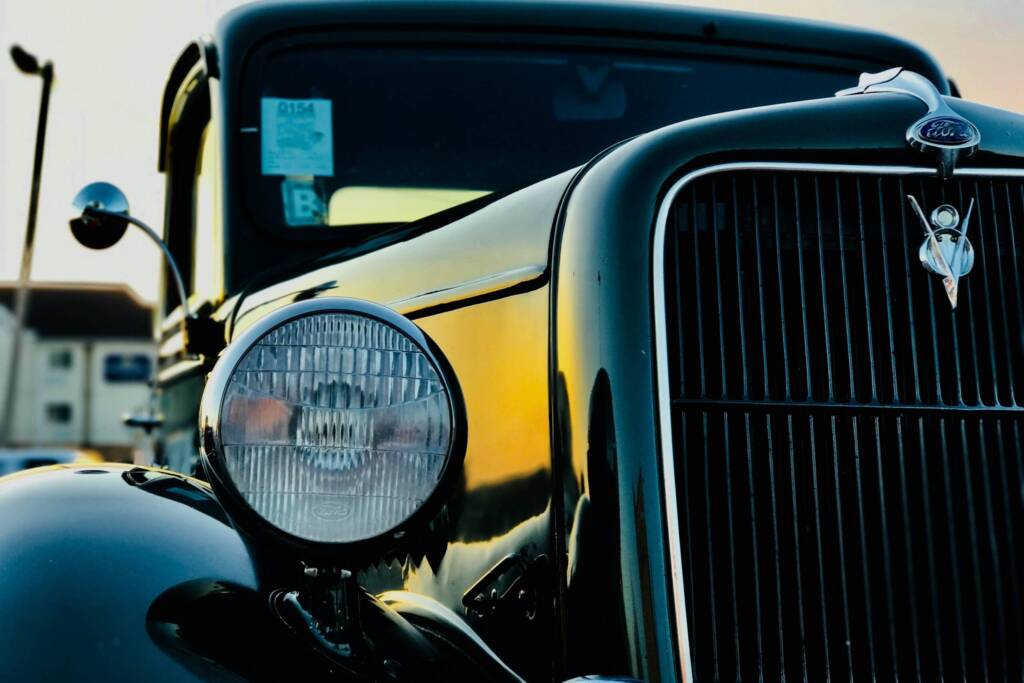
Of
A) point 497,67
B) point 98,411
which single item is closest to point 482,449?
point 497,67

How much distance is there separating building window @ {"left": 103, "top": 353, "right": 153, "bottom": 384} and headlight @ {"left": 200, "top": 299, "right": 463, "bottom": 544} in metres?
50.7

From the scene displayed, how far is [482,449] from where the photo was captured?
1.96m

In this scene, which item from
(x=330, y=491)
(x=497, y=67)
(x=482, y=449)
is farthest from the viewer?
(x=497, y=67)

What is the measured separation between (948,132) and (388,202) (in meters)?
1.39

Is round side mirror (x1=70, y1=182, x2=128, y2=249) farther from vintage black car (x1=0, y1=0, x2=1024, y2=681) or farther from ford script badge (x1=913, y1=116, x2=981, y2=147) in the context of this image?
ford script badge (x1=913, y1=116, x2=981, y2=147)

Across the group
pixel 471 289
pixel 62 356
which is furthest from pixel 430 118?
pixel 62 356

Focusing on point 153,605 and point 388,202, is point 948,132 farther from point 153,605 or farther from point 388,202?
point 388,202

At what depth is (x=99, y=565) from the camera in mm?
1783

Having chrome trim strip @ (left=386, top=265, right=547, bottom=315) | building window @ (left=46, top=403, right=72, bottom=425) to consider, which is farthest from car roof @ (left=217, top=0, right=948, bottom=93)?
building window @ (left=46, top=403, right=72, bottom=425)

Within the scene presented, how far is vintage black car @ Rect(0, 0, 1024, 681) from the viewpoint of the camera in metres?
1.67

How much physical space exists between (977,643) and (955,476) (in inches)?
8.7

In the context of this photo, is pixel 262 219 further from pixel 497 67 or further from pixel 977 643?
pixel 977 643

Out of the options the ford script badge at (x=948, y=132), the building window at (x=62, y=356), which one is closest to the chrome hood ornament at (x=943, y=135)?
the ford script badge at (x=948, y=132)

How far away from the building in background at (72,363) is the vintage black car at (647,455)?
50.2 meters
